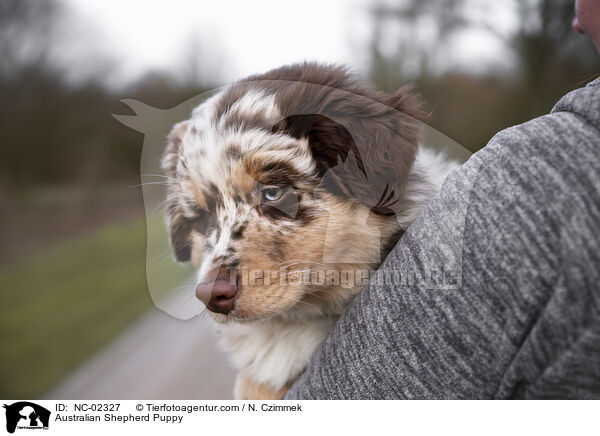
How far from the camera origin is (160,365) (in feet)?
8.01

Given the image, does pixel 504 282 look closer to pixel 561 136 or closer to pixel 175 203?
pixel 561 136

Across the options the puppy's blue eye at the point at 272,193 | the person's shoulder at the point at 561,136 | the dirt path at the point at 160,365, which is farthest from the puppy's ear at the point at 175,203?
the dirt path at the point at 160,365

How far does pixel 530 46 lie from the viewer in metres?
0.96

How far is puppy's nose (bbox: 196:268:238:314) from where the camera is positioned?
0.84 m

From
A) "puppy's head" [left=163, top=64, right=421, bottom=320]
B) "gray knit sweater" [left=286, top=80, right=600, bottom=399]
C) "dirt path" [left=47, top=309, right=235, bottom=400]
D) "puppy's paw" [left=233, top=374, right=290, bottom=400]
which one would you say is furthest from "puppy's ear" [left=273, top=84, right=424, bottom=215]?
"dirt path" [left=47, top=309, right=235, bottom=400]

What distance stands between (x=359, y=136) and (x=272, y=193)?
0.63ft

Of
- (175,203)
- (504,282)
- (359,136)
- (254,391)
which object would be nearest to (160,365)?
(254,391)

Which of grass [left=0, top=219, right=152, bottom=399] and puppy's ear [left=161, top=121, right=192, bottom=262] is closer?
puppy's ear [left=161, top=121, right=192, bottom=262]
